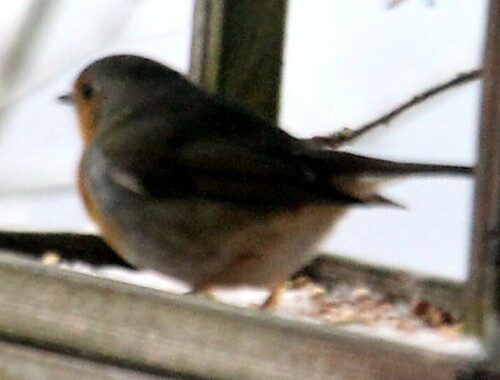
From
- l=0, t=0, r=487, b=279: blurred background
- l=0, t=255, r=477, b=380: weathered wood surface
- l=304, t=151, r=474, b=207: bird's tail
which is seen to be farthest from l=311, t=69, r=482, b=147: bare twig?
l=0, t=255, r=477, b=380: weathered wood surface

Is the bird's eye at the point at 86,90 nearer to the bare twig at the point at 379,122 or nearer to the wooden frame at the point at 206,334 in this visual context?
the bare twig at the point at 379,122

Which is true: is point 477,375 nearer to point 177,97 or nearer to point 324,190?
point 324,190

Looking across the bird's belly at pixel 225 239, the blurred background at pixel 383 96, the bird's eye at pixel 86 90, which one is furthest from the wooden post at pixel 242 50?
the bird's belly at pixel 225 239

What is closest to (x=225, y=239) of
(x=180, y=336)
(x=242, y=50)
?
(x=242, y=50)

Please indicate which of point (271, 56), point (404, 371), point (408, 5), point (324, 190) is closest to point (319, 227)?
point (324, 190)

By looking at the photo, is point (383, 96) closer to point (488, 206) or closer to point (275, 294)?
point (275, 294)
